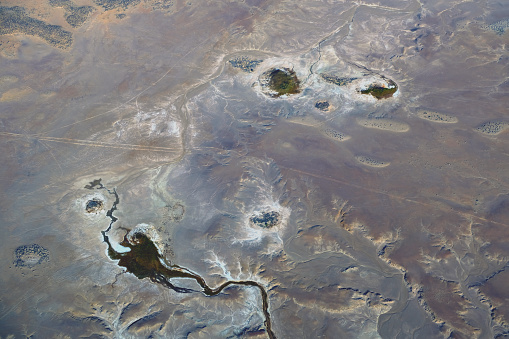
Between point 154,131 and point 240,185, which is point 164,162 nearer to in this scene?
point 154,131

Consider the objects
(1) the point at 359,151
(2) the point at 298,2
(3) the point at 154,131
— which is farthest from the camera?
(2) the point at 298,2

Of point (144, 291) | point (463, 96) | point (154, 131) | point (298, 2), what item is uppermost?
point (298, 2)

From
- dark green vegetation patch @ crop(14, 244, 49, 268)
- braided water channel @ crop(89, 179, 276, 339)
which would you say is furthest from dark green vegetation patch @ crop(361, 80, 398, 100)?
dark green vegetation patch @ crop(14, 244, 49, 268)

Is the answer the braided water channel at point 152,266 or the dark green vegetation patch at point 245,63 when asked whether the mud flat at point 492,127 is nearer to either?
the dark green vegetation patch at point 245,63

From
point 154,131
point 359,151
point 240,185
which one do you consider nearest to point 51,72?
point 154,131

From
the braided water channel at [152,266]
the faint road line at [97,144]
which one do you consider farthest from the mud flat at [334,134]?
the braided water channel at [152,266]

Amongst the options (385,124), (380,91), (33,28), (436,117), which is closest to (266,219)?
(385,124)

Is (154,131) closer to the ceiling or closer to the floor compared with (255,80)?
closer to the floor
